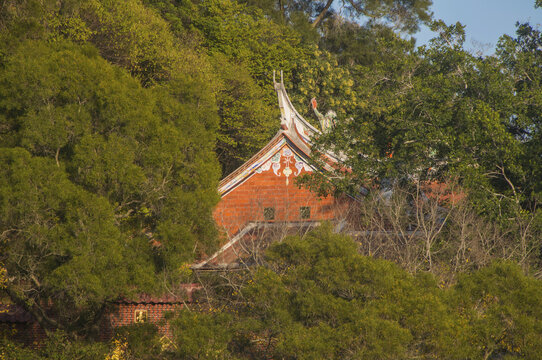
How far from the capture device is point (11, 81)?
8680 millimetres

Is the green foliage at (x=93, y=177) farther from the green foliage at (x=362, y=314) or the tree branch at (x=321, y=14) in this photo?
the tree branch at (x=321, y=14)

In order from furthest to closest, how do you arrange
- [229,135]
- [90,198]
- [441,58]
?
[229,135] < [441,58] < [90,198]

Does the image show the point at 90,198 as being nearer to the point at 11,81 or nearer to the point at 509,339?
the point at 11,81

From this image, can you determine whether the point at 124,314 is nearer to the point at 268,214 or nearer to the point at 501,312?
the point at 268,214

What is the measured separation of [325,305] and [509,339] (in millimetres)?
1941

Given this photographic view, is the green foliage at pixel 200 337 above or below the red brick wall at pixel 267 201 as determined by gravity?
below

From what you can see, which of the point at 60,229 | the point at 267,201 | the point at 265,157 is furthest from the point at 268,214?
the point at 60,229

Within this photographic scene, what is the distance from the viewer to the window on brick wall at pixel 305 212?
13.3m

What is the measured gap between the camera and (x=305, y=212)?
43.8 ft

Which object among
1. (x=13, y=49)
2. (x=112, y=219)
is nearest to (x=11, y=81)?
(x=13, y=49)

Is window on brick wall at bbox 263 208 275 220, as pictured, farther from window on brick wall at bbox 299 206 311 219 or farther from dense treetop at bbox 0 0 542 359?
dense treetop at bbox 0 0 542 359

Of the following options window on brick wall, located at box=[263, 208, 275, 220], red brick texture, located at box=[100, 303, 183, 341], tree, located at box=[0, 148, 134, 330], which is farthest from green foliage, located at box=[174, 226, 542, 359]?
window on brick wall, located at box=[263, 208, 275, 220]

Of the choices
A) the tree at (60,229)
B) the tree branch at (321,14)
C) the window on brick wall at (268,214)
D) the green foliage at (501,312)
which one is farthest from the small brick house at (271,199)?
the tree branch at (321,14)

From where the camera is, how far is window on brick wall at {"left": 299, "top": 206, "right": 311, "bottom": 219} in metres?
13.3
